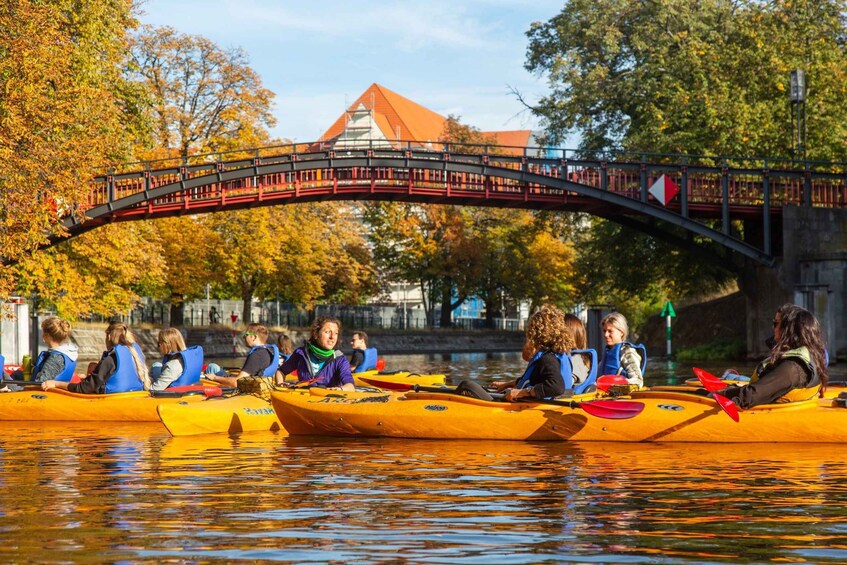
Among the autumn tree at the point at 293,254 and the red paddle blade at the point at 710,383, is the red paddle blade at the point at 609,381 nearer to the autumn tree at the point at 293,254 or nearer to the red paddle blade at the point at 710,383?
the red paddle blade at the point at 710,383

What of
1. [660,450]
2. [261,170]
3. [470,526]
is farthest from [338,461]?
[261,170]

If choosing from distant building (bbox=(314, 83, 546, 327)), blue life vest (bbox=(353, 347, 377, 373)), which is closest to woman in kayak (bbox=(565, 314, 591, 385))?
blue life vest (bbox=(353, 347, 377, 373))

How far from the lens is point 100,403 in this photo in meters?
15.5

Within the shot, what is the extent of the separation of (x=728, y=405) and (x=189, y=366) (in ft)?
21.6

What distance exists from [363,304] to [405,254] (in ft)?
26.1

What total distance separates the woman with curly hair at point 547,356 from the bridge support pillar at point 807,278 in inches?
890

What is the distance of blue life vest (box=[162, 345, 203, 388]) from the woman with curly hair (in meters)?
4.32

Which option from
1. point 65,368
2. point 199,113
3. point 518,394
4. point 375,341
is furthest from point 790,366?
point 375,341

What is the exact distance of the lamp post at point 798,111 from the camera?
115 ft

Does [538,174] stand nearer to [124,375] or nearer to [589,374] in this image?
[124,375]

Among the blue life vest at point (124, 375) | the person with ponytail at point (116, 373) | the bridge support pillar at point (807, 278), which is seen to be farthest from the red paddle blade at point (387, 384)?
the bridge support pillar at point (807, 278)

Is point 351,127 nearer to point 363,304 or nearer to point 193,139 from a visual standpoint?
point 363,304

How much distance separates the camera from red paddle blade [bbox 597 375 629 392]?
13.3 metres

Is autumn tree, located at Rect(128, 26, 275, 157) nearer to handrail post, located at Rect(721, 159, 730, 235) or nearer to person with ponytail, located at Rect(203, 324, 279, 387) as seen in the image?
handrail post, located at Rect(721, 159, 730, 235)
